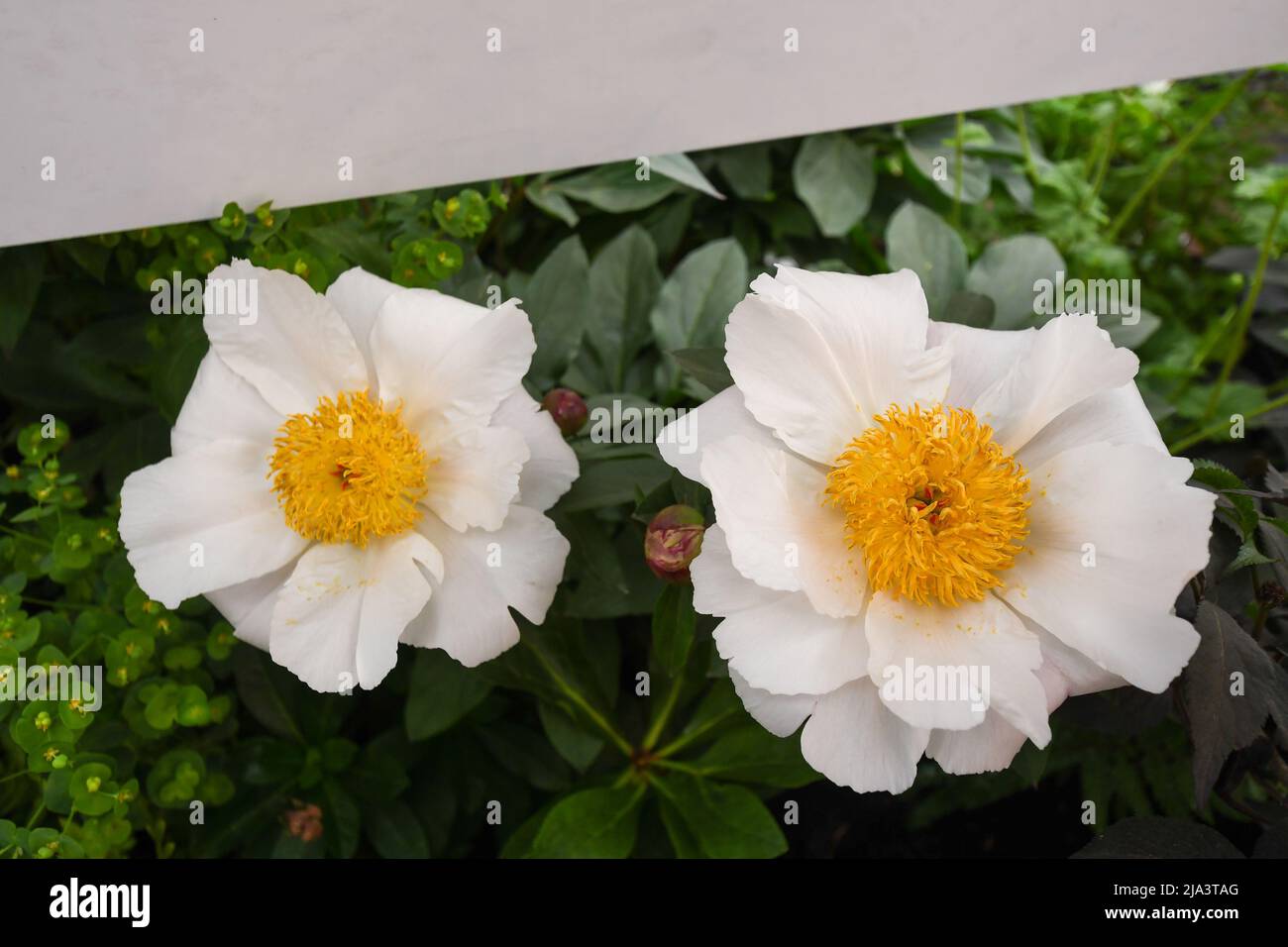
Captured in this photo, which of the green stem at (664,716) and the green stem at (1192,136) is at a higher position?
the green stem at (1192,136)

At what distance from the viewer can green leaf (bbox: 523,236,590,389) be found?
3.80 ft

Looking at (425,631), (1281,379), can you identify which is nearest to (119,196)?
(425,631)

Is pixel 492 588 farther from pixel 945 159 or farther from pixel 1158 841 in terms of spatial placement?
pixel 945 159

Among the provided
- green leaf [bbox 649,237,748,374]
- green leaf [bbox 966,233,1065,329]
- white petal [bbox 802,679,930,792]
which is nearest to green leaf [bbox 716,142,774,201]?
green leaf [bbox 649,237,748,374]

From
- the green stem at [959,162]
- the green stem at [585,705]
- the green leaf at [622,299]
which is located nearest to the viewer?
the green stem at [585,705]

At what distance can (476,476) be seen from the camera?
0.89 m

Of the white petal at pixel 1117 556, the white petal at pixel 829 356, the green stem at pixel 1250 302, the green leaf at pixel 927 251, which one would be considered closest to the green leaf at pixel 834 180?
the green leaf at pixel 927 251

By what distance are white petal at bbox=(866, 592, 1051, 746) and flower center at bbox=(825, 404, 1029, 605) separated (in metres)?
0.02

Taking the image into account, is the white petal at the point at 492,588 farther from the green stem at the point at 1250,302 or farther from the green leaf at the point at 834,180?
the green stem at the point at 1250,302

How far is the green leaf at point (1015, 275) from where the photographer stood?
1.28m

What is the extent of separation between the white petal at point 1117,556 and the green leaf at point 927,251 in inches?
20.4

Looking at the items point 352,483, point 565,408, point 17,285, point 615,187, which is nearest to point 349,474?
point 352,483

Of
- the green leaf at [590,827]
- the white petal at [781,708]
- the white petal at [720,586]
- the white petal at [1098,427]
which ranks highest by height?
the white petal at [1098,427]
